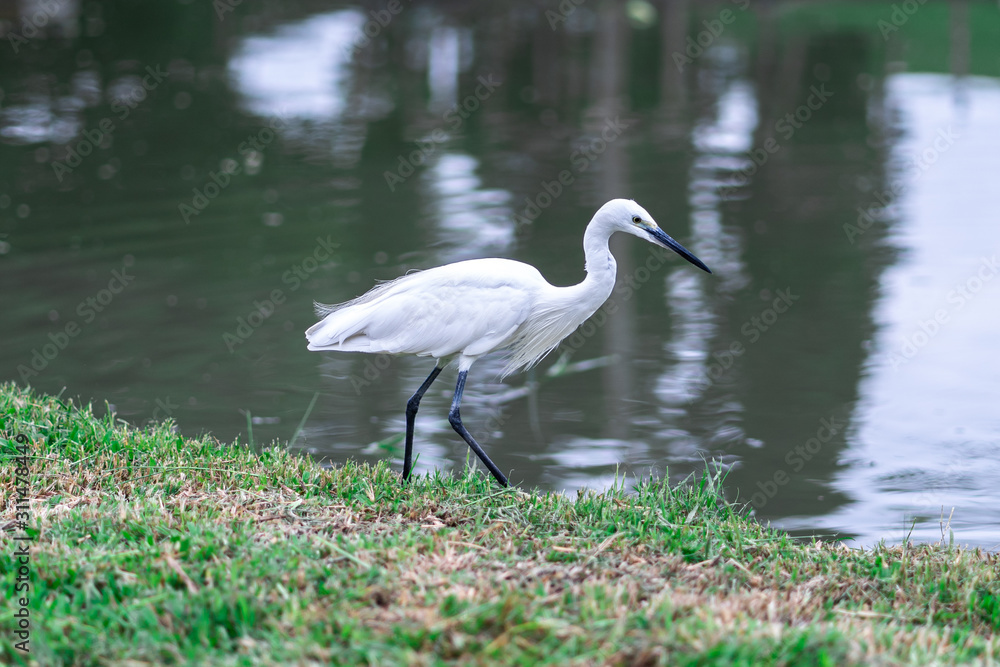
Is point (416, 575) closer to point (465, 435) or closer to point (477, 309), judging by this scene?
point (465, 435)

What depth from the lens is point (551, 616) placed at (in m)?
3.27

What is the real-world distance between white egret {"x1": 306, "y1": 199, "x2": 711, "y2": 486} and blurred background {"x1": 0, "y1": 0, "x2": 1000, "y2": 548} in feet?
2.73

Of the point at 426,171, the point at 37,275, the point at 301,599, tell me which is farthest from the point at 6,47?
the point at 301,599

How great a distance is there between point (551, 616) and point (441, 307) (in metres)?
2.18

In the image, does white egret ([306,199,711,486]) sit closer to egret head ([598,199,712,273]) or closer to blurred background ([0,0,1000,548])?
egret head ([598,199,712,273])

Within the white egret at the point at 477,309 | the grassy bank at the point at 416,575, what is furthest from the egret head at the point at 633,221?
the grassy bank at the point at 416,575

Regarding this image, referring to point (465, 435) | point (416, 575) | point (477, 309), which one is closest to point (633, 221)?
point (477, 309)

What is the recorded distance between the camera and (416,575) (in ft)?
11.8

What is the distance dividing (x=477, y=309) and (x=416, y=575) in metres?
1.77

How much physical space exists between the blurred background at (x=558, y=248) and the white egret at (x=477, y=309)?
2.73 ft

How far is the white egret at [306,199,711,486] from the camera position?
5039 mm

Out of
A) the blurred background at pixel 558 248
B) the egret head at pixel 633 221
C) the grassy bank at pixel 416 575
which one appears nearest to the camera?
the grassy bank at pixel 416 575

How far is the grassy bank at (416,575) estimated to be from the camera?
313 cm

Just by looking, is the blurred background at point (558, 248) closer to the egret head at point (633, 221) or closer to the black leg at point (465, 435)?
the black leg at point (465, 435)
